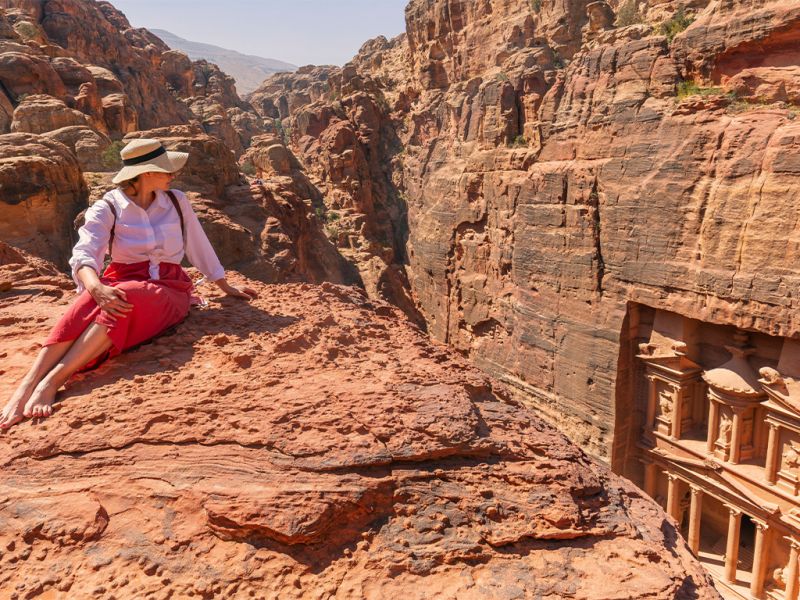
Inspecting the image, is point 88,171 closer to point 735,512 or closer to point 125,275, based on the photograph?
point 125,275

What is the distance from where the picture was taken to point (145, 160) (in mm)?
3152

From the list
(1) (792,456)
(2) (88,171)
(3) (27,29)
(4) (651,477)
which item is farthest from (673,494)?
(3) (27,29)

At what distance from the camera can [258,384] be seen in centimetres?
267

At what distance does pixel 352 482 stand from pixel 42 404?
1.50 metres

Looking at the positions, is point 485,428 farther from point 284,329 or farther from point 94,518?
point 94,518

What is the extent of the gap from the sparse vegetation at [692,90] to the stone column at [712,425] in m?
7.24

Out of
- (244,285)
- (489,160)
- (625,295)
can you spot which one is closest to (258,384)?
(244,285)

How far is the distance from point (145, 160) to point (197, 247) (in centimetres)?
63

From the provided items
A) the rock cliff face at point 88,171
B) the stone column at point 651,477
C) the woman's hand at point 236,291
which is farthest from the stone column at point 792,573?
the woman's hand at point 236,291

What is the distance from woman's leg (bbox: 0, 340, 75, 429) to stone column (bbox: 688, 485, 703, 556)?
49.3 feet

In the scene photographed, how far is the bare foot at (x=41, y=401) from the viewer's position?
2.51 meters

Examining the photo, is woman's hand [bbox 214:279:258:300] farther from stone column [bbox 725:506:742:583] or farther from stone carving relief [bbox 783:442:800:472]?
stone column [bbox 725:506:742:583]

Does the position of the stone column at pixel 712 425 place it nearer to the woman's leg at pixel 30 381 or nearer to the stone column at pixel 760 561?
Answer: the stone column at pixel 760 561

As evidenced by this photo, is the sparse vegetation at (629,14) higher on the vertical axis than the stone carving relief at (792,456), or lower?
higher
